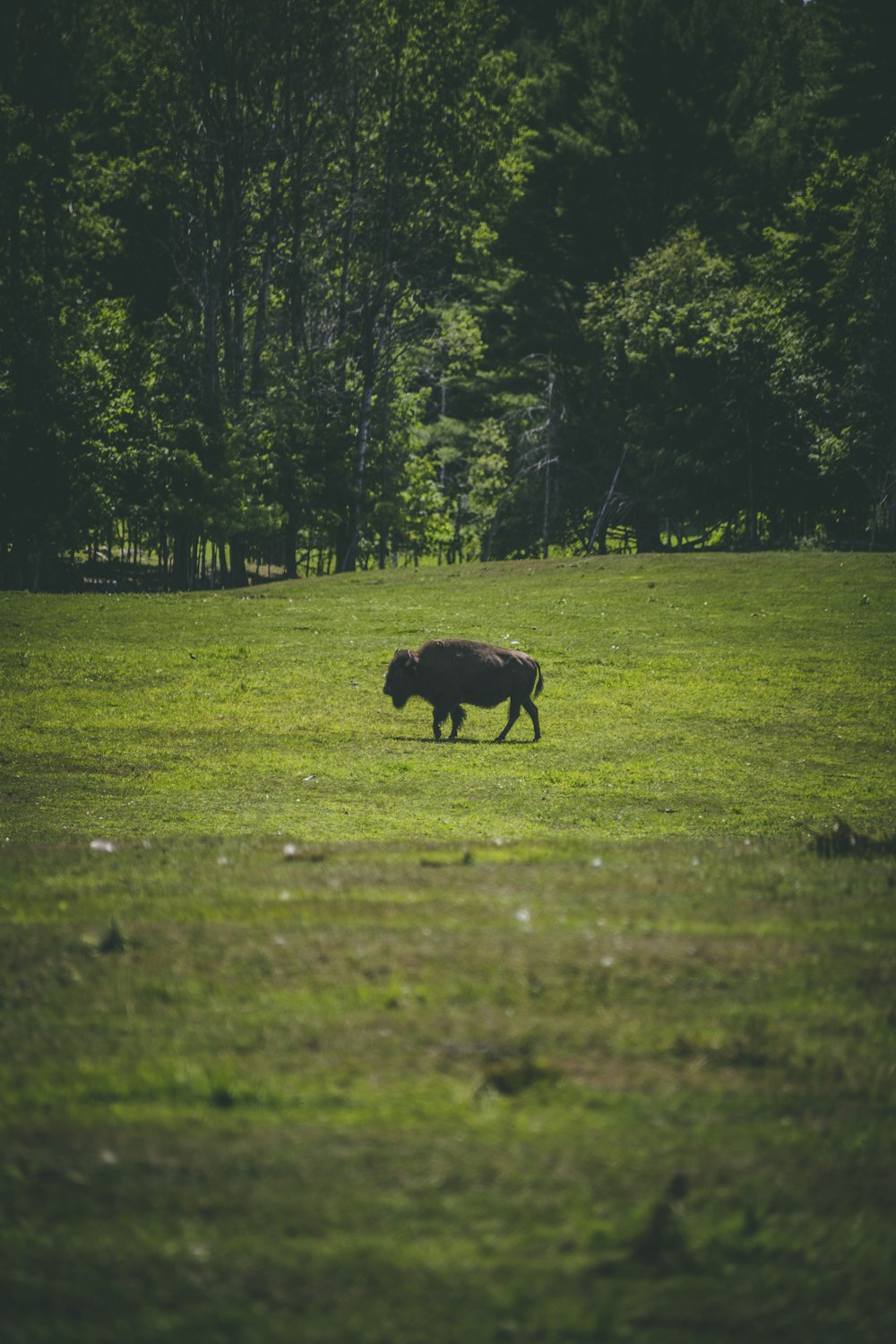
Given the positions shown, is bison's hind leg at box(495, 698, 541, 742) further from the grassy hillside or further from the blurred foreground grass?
the blurred foreground grass

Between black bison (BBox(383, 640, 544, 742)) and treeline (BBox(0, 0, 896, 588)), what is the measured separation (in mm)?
24515

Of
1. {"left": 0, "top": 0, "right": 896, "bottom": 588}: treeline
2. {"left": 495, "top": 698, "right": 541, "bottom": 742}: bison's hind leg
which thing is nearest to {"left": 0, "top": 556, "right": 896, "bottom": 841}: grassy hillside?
{"left": 495, "top": 698, "right": 541, "bottom": 742}: bison's hind leg

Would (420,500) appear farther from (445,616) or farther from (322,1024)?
(322,1024)

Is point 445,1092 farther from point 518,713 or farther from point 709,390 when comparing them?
point 709,390

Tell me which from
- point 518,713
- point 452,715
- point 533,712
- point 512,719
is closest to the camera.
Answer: point 452,715

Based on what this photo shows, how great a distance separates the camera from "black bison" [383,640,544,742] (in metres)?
19.0

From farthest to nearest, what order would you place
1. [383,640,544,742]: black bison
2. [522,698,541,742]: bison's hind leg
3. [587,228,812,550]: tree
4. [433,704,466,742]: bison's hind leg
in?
[587,228,812,550]: tree < [522,698,541,742]: bison's hind leg < [433,704,466,742]: bison's hind leg < [383,640,544,742]: black bison

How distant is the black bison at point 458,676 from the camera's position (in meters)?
19.0

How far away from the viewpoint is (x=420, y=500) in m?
56.3

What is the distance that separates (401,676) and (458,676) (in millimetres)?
880

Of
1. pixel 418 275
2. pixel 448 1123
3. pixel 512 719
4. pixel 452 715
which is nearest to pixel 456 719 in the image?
pixel 452 715

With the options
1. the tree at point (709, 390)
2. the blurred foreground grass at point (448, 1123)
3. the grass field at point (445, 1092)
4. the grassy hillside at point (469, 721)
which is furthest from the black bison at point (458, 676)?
the tree at point (709, 390)

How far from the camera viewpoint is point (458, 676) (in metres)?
19.0

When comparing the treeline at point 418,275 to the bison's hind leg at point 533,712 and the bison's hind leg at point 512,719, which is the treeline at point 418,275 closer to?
the bison's hind leg at point 512,719
